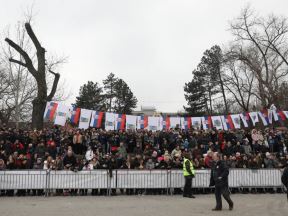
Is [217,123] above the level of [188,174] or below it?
above

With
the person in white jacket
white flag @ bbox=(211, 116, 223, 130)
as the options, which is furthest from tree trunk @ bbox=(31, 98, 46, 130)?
white flag @ bbox=(211, 116, 223, 130)

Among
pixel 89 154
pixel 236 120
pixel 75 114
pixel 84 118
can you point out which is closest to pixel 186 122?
pixel 236 120

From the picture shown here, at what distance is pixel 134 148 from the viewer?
20.7 meters

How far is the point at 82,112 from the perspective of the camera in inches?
868

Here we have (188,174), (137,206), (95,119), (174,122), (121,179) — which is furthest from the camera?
(174,122)

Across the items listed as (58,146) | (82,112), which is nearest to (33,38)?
(82,112)

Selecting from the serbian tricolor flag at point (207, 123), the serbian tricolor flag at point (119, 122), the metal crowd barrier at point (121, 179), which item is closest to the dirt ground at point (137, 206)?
the metal crowd barrier at point (121, 179)

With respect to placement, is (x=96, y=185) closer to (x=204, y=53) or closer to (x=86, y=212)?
(x=86, y=212)

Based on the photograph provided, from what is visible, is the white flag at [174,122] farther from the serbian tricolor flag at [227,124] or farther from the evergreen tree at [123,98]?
the evergreen tree at [123,98]

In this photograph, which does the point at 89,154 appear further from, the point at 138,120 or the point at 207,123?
the point at 207,123

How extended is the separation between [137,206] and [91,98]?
53852 millimetres

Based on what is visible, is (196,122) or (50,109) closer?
(50,109)

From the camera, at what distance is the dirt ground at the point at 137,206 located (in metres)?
10.6

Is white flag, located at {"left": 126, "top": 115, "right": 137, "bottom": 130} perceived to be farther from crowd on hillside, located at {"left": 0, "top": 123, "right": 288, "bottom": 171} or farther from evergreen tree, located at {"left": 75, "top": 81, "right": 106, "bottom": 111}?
evergreen tree, located at {"left": 75, "top": 81, "right": 106, "bottom": 111}
